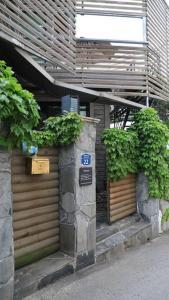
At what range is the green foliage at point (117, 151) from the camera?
723 centimetres

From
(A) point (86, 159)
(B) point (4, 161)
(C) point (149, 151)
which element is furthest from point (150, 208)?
(B) point (4, 161)

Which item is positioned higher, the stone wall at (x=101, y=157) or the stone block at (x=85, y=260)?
the stone wall at (x=101, y=157)

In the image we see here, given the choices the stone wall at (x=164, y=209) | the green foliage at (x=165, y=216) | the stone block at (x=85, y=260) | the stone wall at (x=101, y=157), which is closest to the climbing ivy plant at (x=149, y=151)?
the stone wall at (x=164, y=209)

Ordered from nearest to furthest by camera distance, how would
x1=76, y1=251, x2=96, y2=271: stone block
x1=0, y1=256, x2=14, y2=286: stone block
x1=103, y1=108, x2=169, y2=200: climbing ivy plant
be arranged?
x1=0, y1=256, x2=14, y2=286: stone block
x1=76, y1=251, x2=96, y2=271: stone block
x1=103, y1=108, x2=169, y2=200: climbing ivy plant

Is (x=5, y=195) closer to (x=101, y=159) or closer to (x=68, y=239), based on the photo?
(x=68, y=239)

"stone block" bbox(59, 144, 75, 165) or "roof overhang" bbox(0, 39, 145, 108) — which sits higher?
"roof overhang" bbox(0, 39, 145, 108)

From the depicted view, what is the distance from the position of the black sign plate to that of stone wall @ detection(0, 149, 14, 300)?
189 centimetres

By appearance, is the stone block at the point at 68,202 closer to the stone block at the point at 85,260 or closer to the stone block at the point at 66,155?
the stone block at the point at 66,155

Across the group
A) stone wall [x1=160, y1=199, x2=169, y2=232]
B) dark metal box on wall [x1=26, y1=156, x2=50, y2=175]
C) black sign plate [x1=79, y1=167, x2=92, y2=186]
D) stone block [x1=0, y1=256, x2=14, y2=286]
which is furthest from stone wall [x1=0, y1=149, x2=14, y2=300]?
stone wall [x1=160, y1=199, x2=169, y2=232]

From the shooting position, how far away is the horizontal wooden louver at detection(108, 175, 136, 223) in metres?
7.36

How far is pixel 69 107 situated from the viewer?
19.7 ft

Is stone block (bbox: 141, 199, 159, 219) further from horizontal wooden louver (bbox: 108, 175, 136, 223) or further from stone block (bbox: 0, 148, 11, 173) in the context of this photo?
stone block (bbox: 0, 148, 11, 173)

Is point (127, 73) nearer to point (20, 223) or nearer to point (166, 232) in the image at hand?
point (166, 232)

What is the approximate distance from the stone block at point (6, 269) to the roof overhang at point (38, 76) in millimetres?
3784
